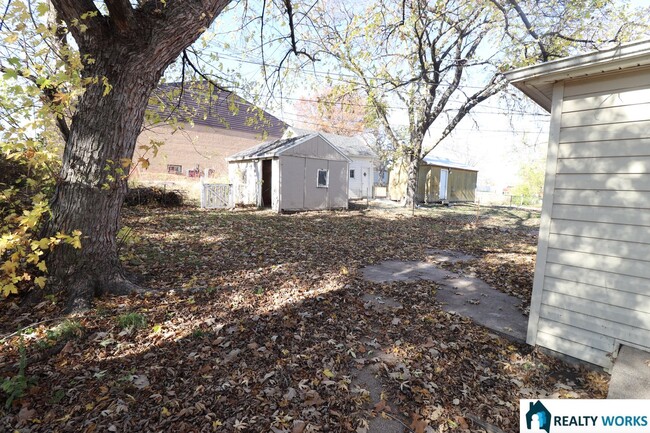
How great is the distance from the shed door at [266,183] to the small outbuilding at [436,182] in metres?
9.45

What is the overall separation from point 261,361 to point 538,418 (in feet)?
7.53

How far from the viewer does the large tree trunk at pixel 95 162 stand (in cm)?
353

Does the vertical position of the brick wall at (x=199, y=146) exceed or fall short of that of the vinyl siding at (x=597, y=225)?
it exceeds it

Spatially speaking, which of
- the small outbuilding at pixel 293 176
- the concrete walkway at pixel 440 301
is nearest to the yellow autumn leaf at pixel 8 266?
the concrete walkway at pixel 440 301

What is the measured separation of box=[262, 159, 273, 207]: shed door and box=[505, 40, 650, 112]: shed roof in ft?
43.5

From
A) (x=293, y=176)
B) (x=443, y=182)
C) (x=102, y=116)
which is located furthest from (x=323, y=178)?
(x=102, y=116)

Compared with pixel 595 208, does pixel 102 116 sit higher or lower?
higher

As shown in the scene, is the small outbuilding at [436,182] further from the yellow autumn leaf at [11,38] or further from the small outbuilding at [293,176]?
the yellow autumn leaf at [11,38]

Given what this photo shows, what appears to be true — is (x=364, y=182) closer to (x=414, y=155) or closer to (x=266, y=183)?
(x=414, y=155)

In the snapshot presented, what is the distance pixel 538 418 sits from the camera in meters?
2.38

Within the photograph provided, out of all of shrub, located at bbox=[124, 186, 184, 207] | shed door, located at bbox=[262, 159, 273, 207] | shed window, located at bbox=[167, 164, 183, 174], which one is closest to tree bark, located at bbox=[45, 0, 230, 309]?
shrub, located at bbox=[124, 186, 184, 207]

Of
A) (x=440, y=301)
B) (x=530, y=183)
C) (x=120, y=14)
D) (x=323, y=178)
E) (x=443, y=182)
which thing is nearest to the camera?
(x=120, y=14)

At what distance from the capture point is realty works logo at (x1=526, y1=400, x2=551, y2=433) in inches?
91.4

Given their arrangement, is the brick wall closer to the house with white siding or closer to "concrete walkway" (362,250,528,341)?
"concrete walkway" (362,250,528,341)
